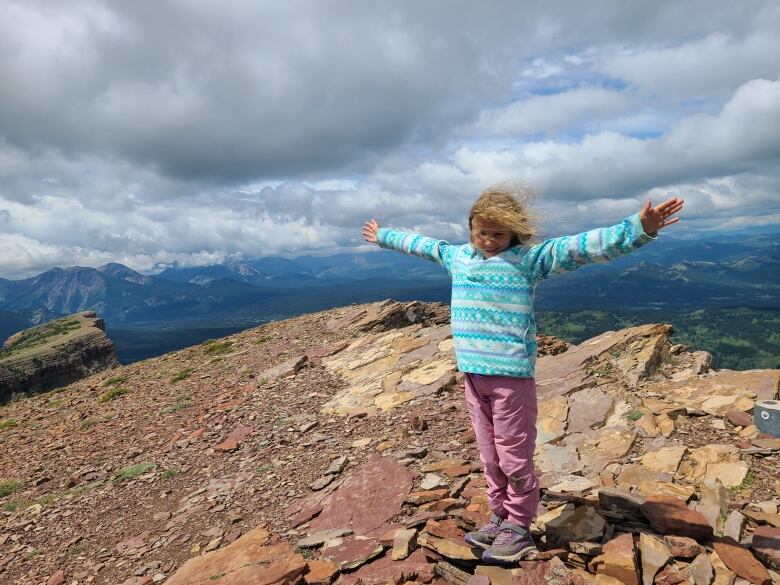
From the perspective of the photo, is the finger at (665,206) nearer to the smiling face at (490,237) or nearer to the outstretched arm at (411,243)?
the smiling face at (490,237)

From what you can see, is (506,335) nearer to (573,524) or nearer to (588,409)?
(573,524)

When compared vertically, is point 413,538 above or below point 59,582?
above

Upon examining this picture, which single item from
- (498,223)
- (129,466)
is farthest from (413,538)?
(129,466)

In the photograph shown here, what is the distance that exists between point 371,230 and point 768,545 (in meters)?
6.10

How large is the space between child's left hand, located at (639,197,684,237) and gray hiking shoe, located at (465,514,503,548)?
3667mm

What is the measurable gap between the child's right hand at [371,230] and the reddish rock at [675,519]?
5012mm

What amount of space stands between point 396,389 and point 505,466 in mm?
8157

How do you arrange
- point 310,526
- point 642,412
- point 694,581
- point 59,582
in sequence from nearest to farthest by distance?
point 694,581 → point 310,526 → point 59,582 → point 642,412

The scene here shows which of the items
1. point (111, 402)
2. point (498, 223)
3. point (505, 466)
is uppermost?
point (498, 223)

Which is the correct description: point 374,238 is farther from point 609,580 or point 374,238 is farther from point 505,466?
point 609,580

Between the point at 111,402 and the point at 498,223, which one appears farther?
the point at 111,402

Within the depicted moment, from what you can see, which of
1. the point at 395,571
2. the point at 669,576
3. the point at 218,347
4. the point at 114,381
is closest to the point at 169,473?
the point at 395,571

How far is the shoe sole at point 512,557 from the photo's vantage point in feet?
16.4

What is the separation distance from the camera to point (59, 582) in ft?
24.8
